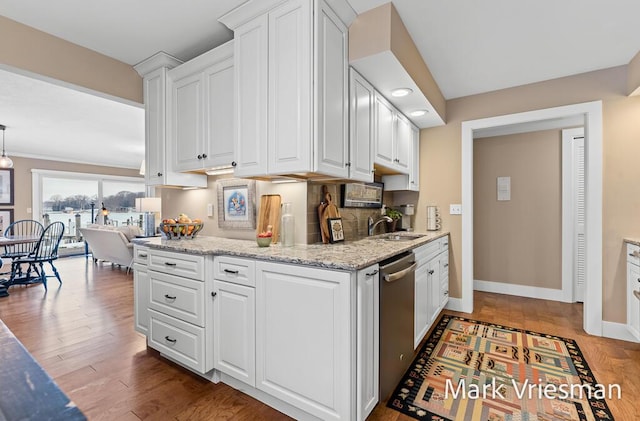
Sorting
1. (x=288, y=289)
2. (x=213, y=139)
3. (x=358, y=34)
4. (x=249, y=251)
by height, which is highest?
(x=358, y=34)

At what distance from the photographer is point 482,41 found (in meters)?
2.40

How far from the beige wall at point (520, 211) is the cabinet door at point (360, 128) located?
8.56 ft

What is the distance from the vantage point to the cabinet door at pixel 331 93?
1859mm

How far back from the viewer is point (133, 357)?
2.40m

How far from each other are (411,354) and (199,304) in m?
1.52

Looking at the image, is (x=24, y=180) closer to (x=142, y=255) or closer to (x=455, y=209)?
(x=142, y=255)

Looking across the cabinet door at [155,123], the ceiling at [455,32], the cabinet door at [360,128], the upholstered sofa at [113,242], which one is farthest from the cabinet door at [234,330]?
the upholstered sofa at [113,242]

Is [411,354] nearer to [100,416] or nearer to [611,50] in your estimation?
[100,416]

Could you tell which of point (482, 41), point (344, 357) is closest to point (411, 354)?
point (344, 357)

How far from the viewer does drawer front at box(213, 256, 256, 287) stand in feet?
6.00

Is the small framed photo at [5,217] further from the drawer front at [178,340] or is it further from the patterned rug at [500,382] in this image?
Result: the patterned rug at [500,382]

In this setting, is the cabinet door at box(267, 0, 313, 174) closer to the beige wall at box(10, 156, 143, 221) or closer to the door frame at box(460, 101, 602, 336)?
the door frame at box(460, 101, 602, 336)

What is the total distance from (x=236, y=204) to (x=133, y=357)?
4.77ft

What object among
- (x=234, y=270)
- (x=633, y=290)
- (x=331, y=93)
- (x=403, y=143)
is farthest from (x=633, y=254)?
(x=234, y=270)
